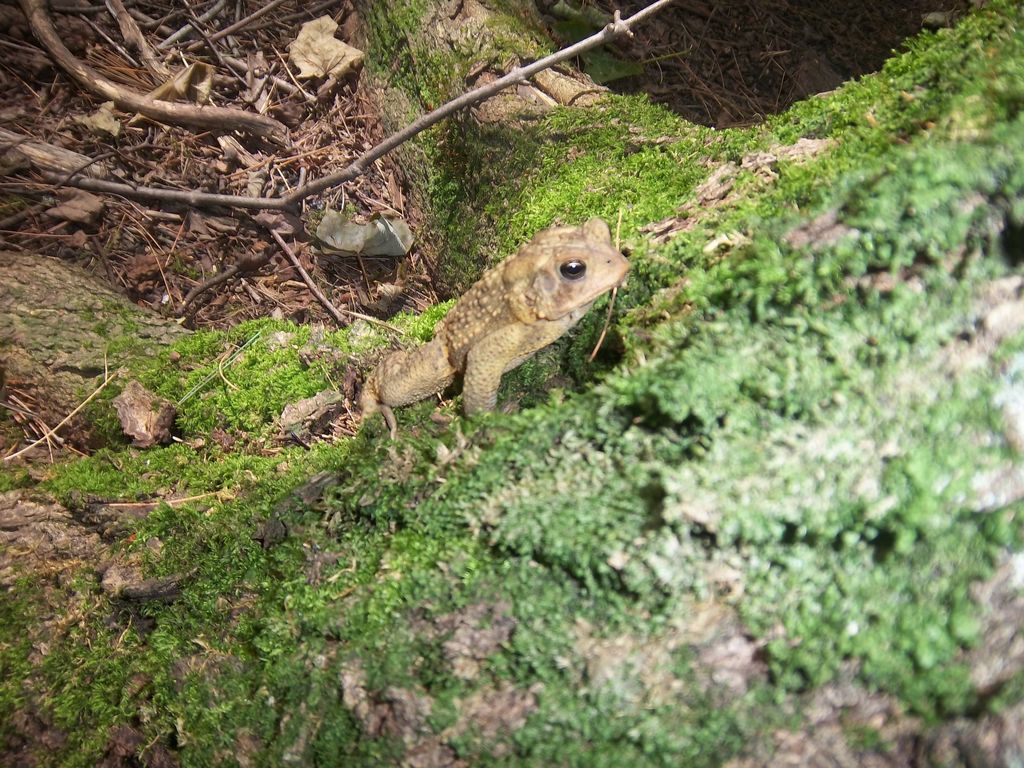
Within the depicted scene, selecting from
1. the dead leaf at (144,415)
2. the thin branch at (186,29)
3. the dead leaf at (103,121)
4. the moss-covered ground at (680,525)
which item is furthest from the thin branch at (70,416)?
the thin branch at (186,29)

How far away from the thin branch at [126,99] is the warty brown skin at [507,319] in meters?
2.32

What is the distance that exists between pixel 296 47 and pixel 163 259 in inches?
69.3

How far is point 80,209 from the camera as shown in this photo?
11.5 ft

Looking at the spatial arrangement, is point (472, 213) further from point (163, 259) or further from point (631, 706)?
point (631, 706)

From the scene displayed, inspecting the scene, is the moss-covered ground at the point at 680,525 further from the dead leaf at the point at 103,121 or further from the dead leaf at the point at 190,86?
the dead leaf at the point at 190,86

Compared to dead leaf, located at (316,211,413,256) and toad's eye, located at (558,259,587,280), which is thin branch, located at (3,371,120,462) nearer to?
dead leaf, located at (316,211,413,256)

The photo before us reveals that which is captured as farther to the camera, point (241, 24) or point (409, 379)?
point (241, 24)

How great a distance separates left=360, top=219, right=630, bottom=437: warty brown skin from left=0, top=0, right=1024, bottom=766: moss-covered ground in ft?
0.51

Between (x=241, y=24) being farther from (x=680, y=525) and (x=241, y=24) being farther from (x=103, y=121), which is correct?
(x=680, y=525)

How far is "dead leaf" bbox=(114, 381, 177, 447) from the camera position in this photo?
2939mm

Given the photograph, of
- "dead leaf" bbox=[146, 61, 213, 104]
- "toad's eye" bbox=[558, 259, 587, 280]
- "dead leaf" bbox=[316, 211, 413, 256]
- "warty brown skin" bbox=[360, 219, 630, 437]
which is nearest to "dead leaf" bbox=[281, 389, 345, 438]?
"warty brown skin" bbox=[360, 219, 630, 437]

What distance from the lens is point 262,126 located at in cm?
393

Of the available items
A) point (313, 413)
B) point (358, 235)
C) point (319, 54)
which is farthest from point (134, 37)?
point (313, 413)

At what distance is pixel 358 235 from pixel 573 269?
6.56ft
